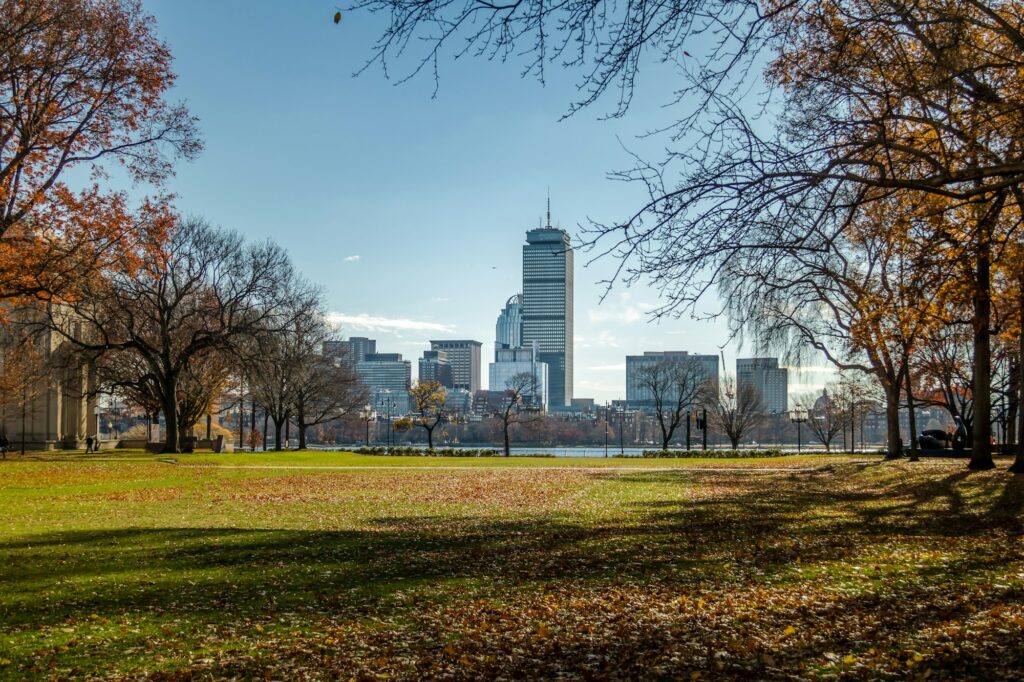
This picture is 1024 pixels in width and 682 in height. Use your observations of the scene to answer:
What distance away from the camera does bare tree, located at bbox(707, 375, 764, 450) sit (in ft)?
234

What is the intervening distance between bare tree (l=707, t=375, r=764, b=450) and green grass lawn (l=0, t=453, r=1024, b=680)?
54.8 m

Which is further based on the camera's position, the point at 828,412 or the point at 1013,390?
the point at 828,412

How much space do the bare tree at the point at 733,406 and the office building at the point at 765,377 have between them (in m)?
1.30

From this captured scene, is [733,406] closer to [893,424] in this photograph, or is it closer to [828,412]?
Answer: [828,412]

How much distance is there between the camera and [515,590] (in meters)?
8.46

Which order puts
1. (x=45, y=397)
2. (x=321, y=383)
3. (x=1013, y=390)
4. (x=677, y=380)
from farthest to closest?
1. (x=677, y=380)
2. (x=321, y=383)
3. (x=45, y=397)
4. (x=1013, y=390)

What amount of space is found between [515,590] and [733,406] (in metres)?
71.4

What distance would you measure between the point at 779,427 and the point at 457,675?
12511 cm

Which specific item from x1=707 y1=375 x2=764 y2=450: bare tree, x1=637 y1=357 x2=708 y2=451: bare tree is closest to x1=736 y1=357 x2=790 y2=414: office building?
x1=707 y1=375 x2=764 y2=450: bare tree

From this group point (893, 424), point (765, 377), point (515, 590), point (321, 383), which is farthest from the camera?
point (321, 383)

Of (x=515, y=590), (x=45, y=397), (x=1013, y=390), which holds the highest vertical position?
(x=1013, y=390)

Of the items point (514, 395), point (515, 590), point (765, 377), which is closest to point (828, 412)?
point (514, 395)

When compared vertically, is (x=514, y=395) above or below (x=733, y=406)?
above

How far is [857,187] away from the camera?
1058 centimetres
